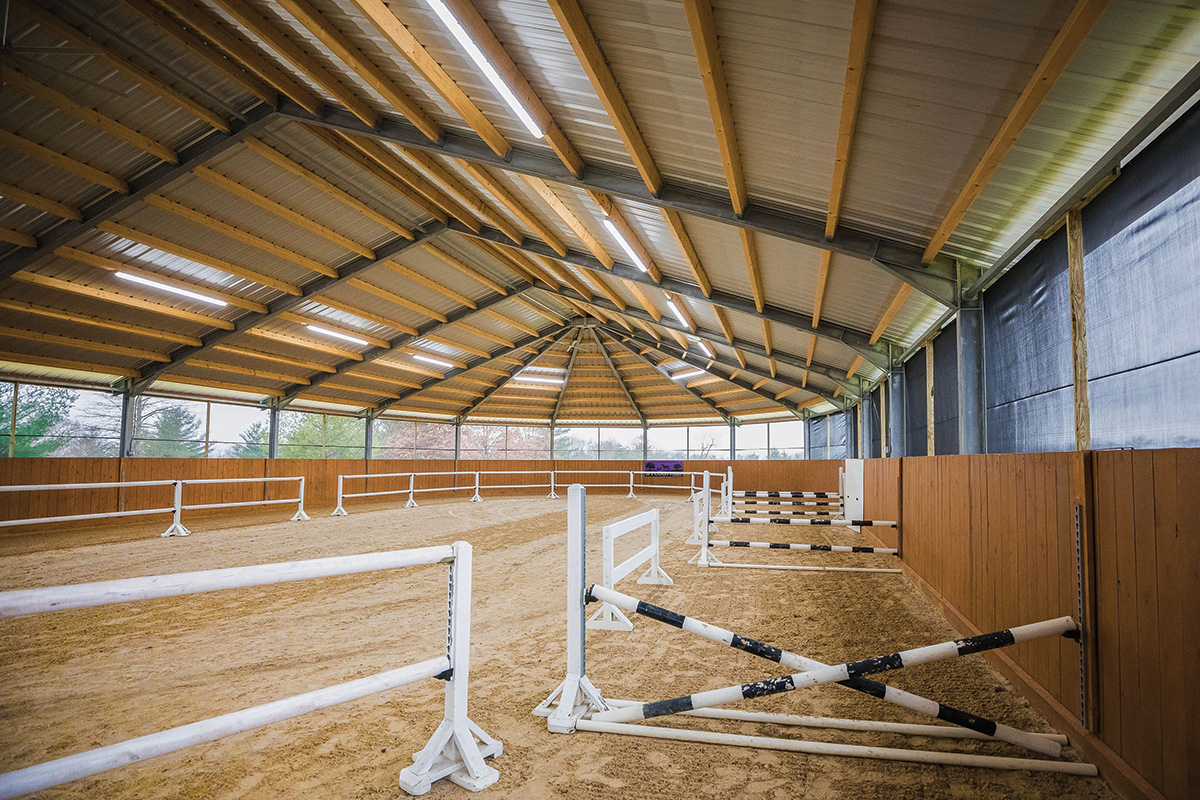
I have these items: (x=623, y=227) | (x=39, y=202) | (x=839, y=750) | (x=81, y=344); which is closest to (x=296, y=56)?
(x=623, y=227)

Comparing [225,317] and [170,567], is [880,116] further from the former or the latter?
[225,317]

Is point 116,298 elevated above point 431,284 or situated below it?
below

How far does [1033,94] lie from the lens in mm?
3535

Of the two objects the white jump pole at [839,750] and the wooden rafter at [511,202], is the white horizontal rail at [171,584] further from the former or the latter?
the wooden rafter at [511,202]

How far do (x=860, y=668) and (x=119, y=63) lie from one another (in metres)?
9.37

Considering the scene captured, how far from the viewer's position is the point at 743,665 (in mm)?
3939

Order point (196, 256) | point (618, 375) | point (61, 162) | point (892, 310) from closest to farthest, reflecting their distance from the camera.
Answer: point (61, 162)
point (892, 310)
point (196, 256)
point (618, 375)

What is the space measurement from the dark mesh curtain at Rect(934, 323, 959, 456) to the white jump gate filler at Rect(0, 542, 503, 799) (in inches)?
289

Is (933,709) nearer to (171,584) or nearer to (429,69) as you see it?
(171,584)

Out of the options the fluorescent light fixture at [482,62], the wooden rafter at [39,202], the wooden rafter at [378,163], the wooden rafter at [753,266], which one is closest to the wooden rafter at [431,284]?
the wooden rafter at [378,163]

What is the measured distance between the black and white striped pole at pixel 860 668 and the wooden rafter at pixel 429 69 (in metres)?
5.81

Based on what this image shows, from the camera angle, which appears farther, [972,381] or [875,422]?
[875,422]

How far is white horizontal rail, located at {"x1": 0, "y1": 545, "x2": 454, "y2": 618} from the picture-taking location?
1444 millimetres

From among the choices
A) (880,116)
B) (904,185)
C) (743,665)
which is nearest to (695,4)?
(880,116)
